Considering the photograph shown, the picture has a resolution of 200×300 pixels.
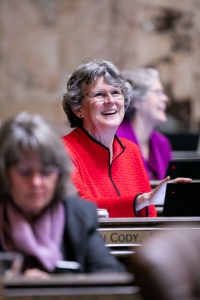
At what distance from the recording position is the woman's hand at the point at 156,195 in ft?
14.7

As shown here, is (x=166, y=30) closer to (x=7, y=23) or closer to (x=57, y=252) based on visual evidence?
(x=7, y=23)

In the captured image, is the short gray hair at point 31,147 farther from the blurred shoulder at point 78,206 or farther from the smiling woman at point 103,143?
the smiling woman at point 103,143

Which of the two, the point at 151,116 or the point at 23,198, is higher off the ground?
the point at 23,198

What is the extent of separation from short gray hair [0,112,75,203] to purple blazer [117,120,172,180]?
10.7 ft

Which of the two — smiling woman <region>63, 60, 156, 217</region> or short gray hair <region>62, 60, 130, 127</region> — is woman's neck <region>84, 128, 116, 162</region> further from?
short gray hair <region>62, 60, 130, 127</region>

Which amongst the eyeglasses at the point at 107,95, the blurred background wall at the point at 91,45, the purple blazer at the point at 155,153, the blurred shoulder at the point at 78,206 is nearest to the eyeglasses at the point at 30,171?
the blurred shoulder at the point at 78,206

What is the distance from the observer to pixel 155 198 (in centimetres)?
456

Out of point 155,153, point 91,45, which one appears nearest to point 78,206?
point 155,153

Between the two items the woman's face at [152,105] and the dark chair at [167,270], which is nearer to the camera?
the dark chair at [167,270]

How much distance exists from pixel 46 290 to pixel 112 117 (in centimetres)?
218

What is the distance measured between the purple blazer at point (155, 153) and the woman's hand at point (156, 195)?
1.87 metres

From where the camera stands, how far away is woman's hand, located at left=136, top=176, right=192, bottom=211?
449cm

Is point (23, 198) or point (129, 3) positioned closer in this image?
point (23, 198)

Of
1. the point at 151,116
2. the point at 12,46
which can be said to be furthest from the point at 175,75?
the point at 151,116
